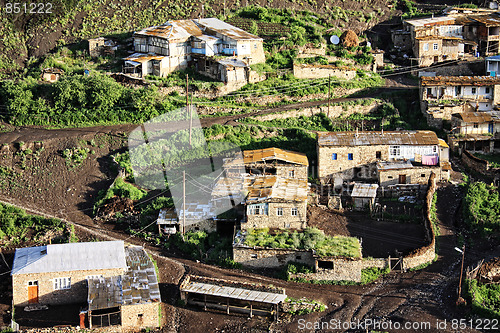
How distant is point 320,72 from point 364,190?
13.5 m

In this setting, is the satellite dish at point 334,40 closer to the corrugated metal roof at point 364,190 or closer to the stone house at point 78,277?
the corrugated metal roof at point 364,190

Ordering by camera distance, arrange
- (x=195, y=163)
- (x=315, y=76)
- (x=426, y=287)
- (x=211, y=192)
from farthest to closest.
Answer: (x=315, y=76), (x=195, y=163), (x=211, y=192), (x=426, y=287)

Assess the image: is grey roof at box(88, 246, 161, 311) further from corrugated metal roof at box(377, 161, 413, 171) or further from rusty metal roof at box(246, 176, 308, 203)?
corrugated metal roof at box(377, 161, 413, 171)

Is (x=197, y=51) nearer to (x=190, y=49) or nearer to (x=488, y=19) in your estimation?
(x=190, y=49)

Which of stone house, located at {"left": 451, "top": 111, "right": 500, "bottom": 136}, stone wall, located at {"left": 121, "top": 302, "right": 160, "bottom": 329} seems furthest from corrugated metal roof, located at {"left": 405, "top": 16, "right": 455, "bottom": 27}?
stone wall, located at {"left": 121, "top": 302, "right": 160, "bottom": 329}

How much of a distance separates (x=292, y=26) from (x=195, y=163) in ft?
59.0

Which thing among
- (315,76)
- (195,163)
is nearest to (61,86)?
(195,163)

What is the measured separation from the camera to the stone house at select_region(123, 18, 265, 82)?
5397 centimetres

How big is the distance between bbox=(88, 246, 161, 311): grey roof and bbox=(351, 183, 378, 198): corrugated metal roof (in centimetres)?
1206

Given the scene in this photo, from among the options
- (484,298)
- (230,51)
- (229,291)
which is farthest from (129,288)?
(230,51)

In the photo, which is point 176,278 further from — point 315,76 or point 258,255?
point 315,76

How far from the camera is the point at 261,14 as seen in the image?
61.8 m

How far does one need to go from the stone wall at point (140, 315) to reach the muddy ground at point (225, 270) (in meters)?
0.68

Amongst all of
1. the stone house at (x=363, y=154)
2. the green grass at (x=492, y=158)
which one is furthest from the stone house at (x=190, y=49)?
the green grass at (x=492, y=158)
